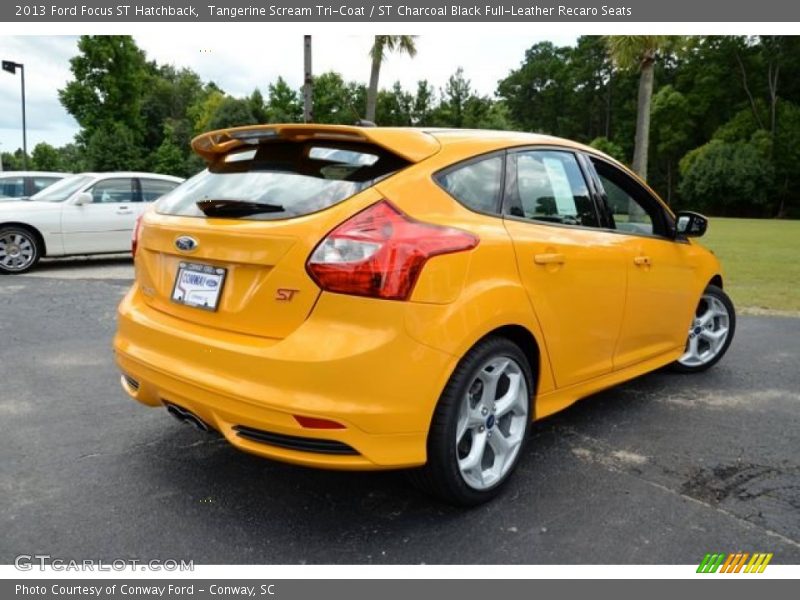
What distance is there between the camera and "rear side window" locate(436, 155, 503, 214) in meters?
2.73

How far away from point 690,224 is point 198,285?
3.33m

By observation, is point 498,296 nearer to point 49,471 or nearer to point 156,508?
point 156,508

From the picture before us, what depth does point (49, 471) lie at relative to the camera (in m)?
3.11

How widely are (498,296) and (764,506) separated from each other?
1.54 m

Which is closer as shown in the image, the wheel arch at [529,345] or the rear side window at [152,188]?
the wheel arch at [529,345]

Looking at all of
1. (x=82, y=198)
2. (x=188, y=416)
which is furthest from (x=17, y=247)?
(x=188, y=416)

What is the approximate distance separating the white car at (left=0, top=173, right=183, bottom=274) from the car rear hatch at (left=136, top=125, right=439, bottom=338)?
7862mm

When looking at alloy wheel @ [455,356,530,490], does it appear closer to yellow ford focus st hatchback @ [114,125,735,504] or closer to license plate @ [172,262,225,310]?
yellow ford focus st hatchback @ [114,125,735,504]

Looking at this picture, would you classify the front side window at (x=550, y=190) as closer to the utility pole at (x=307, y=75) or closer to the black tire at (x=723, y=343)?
the black tire at (x=723, y=343)

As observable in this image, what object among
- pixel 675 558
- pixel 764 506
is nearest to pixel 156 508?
pixel 675 558

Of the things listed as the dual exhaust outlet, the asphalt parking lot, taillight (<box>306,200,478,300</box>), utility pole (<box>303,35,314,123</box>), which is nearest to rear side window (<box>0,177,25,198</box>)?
utility pole (<box>303,35,314,123</box>)

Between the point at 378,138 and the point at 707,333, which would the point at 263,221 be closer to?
the point at 378,138

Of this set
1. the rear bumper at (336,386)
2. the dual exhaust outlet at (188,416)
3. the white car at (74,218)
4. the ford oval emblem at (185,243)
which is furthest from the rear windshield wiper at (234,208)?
the white car at (74,218)

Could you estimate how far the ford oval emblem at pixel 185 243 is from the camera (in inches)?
108
